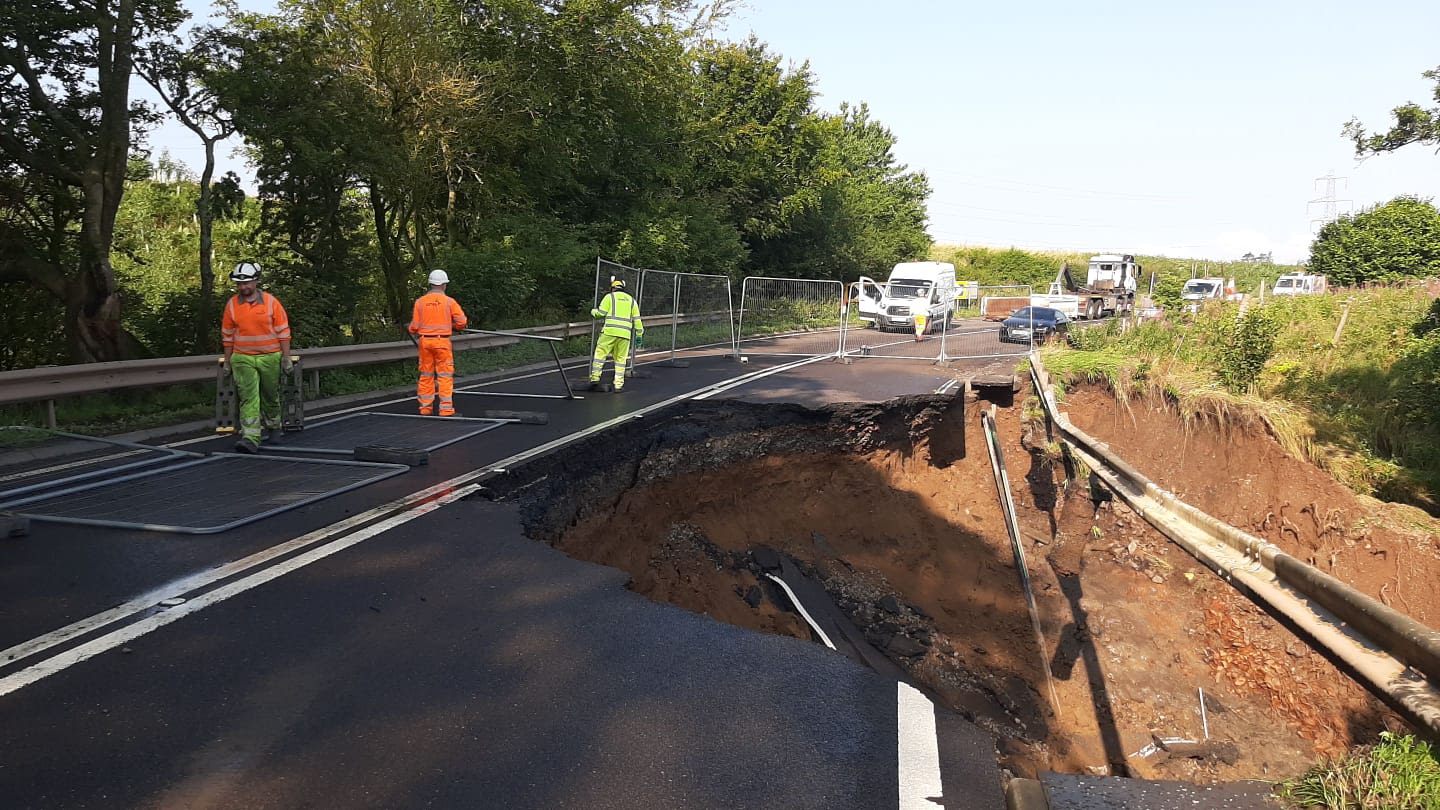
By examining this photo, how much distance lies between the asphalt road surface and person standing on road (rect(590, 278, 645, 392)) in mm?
6815

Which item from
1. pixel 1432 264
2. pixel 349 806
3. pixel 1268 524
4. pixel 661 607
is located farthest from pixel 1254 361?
pixel 1432 264

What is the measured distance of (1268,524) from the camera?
386 inches

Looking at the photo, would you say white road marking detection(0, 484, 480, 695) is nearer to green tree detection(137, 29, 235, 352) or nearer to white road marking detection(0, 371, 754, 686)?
white road marking detection(0, 371, 754, 686)

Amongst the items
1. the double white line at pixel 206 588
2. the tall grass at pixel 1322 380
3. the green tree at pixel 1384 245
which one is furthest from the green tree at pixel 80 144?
the green tree at pixel 1384 245

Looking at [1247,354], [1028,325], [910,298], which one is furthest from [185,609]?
[910,298]

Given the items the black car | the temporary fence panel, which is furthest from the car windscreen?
the temporary fence panel

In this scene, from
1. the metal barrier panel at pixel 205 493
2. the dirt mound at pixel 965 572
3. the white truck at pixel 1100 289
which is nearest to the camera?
the metal barrier panel at pixel 205 493

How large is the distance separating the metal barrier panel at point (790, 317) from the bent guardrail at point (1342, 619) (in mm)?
14229

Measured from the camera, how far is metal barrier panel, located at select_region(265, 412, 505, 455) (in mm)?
7816

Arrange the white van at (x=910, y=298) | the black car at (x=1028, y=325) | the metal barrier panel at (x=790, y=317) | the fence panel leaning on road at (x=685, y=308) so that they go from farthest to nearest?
1. the white van at (x=910, y=298)
2. the black car at (x=1028, y=325)
3. the metal barrier panel at (x=790, y=317)
4. the fence panel leaning on road at (x=685, y=308)

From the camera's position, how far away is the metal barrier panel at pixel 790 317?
2095 cm

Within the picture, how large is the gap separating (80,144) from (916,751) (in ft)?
43.4

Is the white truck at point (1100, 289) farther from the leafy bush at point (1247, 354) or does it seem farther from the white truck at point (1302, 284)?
the leafy bush at point (1247, 354)

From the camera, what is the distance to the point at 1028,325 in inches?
920
